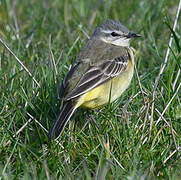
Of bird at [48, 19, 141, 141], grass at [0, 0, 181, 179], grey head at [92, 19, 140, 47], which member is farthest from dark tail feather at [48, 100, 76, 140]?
grey head at [92, 19, 140, 47]

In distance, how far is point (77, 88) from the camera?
5051 mm

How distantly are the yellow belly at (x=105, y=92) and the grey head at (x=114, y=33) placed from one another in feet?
1.95

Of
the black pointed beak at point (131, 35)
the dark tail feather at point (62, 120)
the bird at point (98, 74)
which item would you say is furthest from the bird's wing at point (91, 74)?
the black pointed beak at point (131, 35)

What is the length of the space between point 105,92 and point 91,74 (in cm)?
30

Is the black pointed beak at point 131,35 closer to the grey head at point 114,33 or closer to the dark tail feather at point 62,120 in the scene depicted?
the grey head at point 114,33

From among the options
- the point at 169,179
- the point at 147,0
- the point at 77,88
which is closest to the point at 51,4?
the point at 147,0

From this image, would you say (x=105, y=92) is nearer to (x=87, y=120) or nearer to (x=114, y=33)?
(x=87, y=120)

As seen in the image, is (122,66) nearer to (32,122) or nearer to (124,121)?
(124,121)

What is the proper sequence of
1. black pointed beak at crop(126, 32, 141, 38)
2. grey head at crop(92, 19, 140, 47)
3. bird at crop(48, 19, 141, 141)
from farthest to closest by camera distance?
grey head at crop(92, 19, 140, 47) → black pointed beak at crop(126, 32, 141, 38) → bird at crop(48, 19, 141, 141)

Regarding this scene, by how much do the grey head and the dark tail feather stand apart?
1.52 metres

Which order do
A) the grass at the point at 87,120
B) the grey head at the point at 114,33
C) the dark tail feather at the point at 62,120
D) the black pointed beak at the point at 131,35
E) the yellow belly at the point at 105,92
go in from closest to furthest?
the grass at the point at 87,120 < the dark tail feather at the point at 62,120 < the yellow belly at the point at 105,92 < the black pointed beak at the point at 131,35 < the grey head at the point at 114,33

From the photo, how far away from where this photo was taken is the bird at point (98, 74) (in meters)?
5.00

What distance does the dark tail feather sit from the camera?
463 cm

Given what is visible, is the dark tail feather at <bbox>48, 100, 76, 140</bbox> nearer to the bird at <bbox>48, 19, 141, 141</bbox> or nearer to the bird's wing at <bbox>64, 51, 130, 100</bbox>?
the bird at <bbox>48, 19, 141, 141</bbox>
